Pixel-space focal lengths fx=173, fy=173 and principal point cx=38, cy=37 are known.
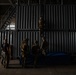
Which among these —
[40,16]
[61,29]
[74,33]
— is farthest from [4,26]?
[74,33]

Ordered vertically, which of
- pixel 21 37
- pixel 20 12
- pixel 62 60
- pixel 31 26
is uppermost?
pixel 20 12

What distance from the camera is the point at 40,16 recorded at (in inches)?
370

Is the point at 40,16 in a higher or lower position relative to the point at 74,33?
higher

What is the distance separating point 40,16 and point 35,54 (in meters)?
2.74

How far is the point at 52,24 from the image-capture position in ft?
31.1

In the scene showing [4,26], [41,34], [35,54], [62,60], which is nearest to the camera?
[35,54]

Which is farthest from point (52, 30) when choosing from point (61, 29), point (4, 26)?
point (4, 26)

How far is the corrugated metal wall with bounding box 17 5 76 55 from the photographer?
9.45 metres

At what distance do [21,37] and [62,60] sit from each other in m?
2.78

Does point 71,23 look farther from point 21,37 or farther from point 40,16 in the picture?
point 21,37

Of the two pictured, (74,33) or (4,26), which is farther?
(4,26)

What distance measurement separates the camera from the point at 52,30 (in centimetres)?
945

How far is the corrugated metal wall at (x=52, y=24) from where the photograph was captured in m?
9.45

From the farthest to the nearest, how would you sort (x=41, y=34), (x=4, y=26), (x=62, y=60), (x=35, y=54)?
(x=4, y=26) → (x=41, y=34) → (x=62, y=60) → (x=35, y=54)
